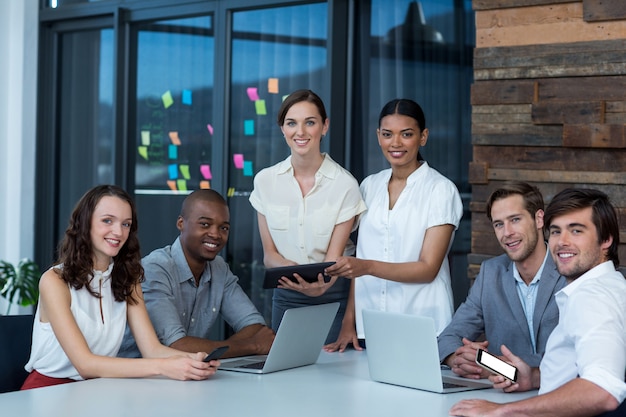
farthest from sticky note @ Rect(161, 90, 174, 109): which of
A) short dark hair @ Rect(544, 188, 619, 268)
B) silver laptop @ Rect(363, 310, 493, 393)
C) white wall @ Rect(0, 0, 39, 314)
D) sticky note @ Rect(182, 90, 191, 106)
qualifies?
short dark hair @ Rect(544, 188, 619, 268)

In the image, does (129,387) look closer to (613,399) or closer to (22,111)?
(613,399)

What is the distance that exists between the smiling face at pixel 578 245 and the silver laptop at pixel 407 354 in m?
0.43

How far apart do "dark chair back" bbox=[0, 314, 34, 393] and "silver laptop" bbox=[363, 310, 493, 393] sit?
3.84 ft

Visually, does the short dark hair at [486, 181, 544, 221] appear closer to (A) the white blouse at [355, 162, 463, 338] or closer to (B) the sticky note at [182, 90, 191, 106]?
(A) the white blouse at [355, 162, 463, 338]

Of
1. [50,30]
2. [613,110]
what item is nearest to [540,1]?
[613,110]

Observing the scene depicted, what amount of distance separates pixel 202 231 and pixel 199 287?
0.71 feet

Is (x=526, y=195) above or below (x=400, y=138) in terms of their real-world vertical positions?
below

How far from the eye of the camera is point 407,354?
115 inches

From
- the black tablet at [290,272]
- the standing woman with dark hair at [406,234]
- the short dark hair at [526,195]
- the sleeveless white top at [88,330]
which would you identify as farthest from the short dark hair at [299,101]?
the sleeveless white top at [88,330]

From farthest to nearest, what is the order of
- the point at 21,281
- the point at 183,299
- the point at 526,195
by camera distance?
the point at 21,281, the point at 183,299, the point at 526,195

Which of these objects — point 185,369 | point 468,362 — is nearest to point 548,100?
point 468,362

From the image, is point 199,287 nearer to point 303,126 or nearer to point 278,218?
point 278,218

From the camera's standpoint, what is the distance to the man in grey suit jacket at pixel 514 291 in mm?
3250

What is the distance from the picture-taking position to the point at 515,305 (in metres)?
3.32
